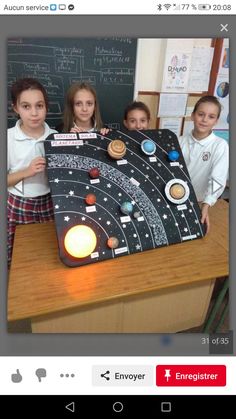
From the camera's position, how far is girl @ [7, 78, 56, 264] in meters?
0.91

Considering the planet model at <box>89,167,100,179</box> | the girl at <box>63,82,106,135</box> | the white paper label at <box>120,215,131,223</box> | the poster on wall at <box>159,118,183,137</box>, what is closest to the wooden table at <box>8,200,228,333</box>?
the white paper label at <box>120,215,131,223</box>

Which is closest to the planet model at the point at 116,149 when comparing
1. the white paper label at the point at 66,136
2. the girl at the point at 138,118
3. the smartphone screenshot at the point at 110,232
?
the smartphone screenshot at the point at 110,232

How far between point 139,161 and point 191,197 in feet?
0.72

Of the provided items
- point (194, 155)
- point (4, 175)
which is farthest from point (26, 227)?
point (194, 155)

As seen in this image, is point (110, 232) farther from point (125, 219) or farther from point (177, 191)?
point (177, 191)

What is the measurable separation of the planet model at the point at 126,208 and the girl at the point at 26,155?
281 millimetres

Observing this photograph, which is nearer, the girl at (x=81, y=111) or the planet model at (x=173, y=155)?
the planet model at (x=173, y=155)

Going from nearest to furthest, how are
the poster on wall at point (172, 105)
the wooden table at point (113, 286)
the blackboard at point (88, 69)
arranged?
the wooden table at point (113, 286) < the blackboard at point (88, 69) < the poster on wall at point (172, 105)

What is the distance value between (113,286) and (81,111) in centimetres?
68

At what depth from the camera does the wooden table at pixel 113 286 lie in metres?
0.70

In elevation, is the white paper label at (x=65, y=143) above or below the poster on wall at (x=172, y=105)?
below
